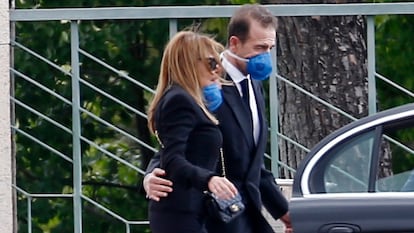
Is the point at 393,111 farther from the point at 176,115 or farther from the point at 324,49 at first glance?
the point at 324,49

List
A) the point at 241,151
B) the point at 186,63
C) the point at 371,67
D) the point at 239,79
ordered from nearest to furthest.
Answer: the point at 186,63, the point at 241,151, the point at 239,79, the point at 371,67

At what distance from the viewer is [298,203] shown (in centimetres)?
599

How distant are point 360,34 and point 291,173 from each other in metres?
1.02

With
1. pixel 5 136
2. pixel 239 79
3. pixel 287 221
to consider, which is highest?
pixel 239 79

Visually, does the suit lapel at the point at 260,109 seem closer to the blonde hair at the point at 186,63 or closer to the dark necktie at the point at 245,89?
the dark necktie at the point at 245,89

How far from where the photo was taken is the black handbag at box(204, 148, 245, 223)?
565 cm

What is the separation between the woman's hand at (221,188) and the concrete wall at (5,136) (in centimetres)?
237

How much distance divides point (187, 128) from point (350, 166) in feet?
2.40

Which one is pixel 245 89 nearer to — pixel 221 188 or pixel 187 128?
pixel 187 128

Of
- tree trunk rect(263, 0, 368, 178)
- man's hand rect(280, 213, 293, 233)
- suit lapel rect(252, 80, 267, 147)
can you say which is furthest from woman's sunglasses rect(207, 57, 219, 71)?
tree trunk rect(263, 0, 368, 178)

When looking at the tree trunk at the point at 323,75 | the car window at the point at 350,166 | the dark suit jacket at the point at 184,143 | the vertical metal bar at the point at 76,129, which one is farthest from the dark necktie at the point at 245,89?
the tree trunk at the point at 323,75

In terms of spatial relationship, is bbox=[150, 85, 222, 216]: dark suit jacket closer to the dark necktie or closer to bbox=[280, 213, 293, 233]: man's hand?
the dark necktie

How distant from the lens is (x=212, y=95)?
581 centimetres

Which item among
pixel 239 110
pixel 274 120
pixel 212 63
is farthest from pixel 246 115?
pixel 274 120
